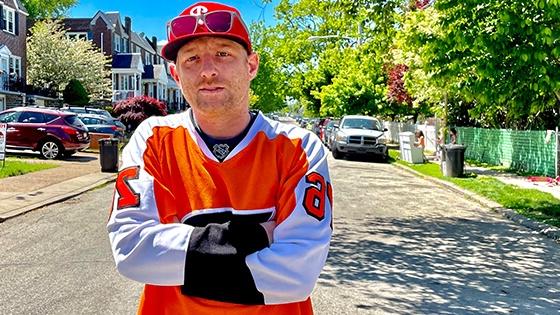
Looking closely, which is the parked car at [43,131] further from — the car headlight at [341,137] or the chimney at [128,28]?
the chimney at [128,28]

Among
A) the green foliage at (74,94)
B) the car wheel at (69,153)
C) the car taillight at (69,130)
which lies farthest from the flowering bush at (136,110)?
the car taillight at (69,130)

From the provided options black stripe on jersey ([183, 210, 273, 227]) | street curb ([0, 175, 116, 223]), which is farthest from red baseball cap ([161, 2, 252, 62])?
street curb ([0, 175, 116, 223])

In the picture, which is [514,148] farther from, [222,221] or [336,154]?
[222,221]

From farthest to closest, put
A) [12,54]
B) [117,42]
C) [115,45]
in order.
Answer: [117,42] < [115,45] < [12,54]

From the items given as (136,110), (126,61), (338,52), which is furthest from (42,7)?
(338,52)

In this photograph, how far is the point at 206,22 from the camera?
1972mm

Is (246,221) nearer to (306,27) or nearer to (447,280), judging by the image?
(447,280)

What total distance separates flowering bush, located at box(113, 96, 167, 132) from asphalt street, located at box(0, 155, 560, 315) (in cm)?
2677

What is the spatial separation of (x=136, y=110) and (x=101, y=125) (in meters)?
11.3

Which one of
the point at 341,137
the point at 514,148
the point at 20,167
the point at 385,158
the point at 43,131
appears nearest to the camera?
the point at 20,167

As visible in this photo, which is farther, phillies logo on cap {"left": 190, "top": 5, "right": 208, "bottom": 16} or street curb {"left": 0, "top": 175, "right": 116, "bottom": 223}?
street curb {"left": 0, "top": 175, "right": 116, "bottom": 223}

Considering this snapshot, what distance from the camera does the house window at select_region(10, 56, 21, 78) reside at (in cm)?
4166

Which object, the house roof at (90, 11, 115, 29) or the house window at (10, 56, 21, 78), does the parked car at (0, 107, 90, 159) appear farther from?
the house roof at (90, 11, 115, 29)

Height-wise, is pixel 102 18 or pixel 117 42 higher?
pixel 102 18
